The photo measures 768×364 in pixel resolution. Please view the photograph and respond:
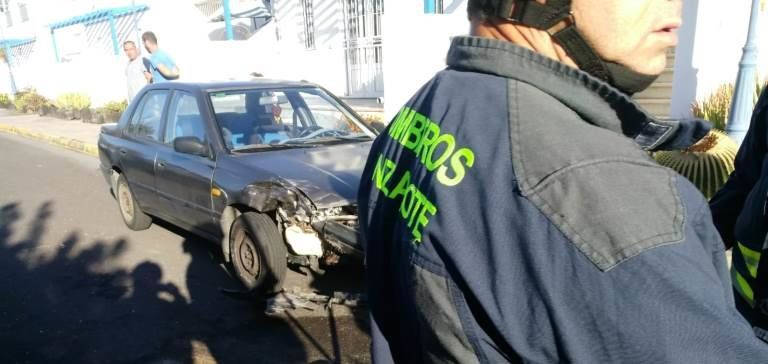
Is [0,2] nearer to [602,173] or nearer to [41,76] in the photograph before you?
[41,76]

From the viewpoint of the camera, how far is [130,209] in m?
5.73

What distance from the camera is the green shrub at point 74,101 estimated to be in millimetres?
16828

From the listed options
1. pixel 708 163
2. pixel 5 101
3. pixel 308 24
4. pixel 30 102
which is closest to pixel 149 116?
pixel 708 163

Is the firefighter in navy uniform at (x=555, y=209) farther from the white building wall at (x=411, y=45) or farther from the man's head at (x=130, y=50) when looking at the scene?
the man's head at (x=130, y=50)

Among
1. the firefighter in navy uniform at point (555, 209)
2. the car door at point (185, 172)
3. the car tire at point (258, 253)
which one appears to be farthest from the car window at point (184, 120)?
the firefighter in navy uniform at point (555, 209)

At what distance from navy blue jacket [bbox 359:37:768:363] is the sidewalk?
10854 millimetres

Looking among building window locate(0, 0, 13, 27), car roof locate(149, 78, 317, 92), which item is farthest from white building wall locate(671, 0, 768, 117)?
building window locate(0, 0, 13, 27)

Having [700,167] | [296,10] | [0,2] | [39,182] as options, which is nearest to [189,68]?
[296,10]

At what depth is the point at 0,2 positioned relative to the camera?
110 feet

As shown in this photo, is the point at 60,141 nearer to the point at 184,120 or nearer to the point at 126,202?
the point at 126,202

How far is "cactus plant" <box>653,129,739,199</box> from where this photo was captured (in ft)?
15.3

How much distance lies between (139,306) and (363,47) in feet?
32.9

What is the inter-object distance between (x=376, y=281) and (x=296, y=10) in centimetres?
1452

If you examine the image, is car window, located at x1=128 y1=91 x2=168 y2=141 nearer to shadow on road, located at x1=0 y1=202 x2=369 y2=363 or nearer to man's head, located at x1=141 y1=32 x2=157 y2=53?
shadow on road, located at x1=0 y1=202 x2=369 y2=363
